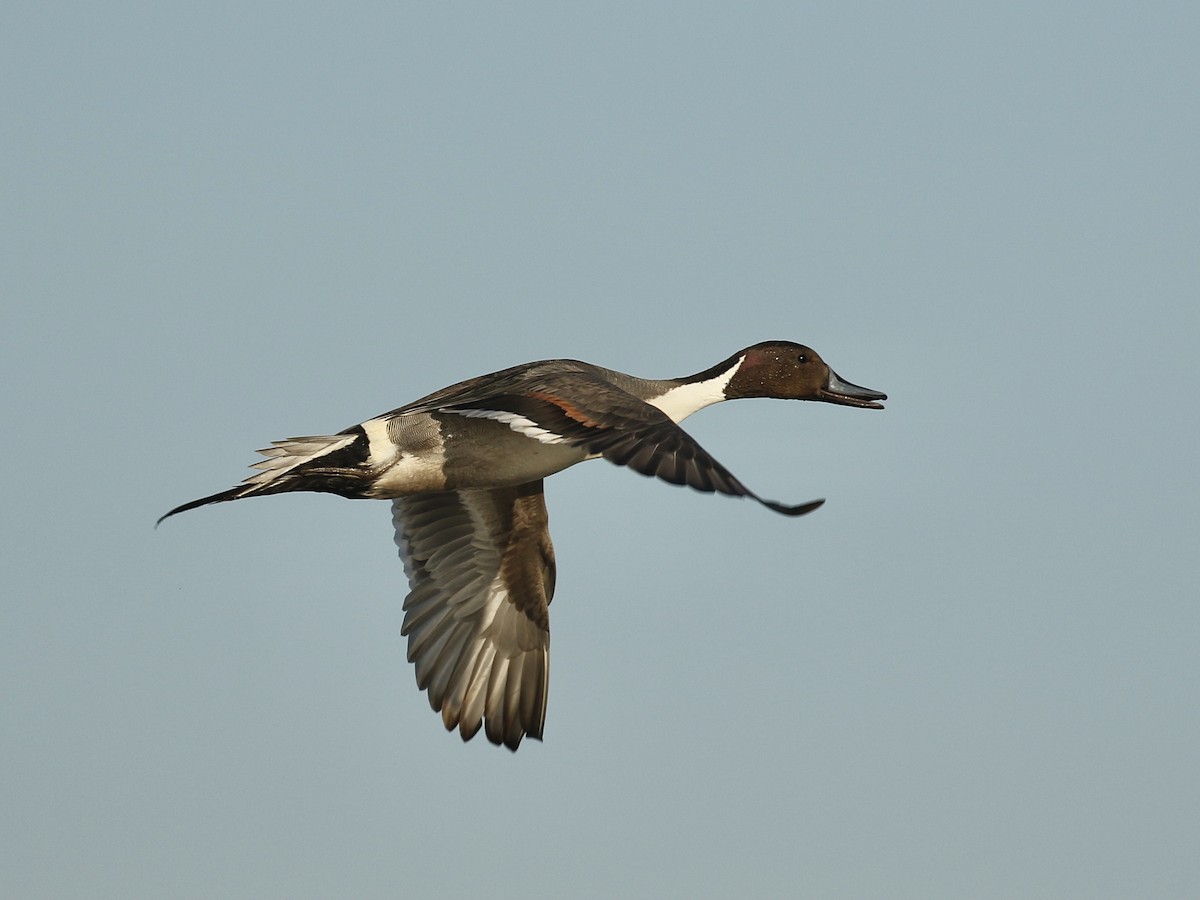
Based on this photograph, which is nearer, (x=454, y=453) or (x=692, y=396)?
(x=454, y=453)

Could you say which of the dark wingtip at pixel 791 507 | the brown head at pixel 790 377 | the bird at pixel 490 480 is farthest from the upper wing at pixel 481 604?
the dark wingtip at pixel 791 507

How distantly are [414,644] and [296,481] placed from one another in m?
2.27

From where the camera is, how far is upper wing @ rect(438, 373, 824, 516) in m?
6.39

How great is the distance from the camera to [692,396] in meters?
9.41

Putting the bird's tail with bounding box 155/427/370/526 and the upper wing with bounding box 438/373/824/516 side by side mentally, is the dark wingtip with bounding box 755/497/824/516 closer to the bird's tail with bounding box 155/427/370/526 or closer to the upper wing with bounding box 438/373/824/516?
the upper wing with bounding box 438/373/824/516

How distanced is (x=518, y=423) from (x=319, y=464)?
124 cm

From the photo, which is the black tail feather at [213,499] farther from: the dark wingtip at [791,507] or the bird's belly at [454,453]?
the dark wingtip at [791,507]

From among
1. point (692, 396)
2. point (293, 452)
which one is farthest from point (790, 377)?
point (293, 452)

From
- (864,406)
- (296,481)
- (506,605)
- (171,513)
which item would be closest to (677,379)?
(864,406)

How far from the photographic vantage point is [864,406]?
9.88 m

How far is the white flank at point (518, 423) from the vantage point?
24.7 ft

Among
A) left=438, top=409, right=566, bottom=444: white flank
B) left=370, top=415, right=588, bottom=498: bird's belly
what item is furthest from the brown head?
left=438, top=409, right=566, bottom=444: white flank

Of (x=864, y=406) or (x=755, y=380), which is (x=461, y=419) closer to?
(x=755, y=380)

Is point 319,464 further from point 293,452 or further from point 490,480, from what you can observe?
point 490,480
